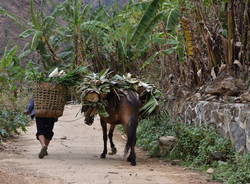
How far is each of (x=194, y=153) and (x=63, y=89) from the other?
2.98 meters

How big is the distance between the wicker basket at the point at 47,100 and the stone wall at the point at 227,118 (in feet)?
9.78

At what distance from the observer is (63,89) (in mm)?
8414

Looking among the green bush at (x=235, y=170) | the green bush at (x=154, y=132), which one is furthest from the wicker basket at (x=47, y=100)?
the green bush at (x=235, y=170)

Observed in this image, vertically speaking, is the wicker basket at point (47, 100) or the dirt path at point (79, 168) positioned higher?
the wicker basket at point (47, 100)

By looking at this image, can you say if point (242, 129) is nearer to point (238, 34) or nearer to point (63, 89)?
point (238, 34)

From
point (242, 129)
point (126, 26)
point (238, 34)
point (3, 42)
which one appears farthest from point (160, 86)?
point (3, 42)

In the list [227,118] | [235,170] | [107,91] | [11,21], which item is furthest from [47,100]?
[11,21]

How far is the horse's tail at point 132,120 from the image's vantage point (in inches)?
285

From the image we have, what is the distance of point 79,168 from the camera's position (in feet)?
22.5

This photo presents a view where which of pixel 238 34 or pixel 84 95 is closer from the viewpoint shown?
pixel 84 95

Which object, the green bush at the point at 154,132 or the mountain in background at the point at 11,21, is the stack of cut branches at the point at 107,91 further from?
the mountain in background at the point at 11,21

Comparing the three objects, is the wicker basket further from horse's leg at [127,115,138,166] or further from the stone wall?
the stone wall

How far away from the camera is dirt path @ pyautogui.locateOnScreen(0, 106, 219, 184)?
19.0 feet

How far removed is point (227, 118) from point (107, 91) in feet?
7.40
